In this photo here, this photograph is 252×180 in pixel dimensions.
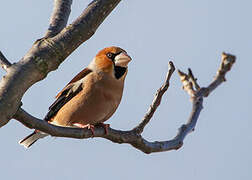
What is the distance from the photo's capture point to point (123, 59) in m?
5.71

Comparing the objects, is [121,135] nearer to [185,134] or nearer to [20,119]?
[185,134]

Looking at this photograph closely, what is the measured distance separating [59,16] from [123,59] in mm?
2564

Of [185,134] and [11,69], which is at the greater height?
[11,69]

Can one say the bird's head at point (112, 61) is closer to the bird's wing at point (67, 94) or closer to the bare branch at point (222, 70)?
the bird's wing at point (67, 94)

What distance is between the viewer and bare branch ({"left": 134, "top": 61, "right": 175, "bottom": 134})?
3.09m

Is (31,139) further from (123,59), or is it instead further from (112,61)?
(123,59)

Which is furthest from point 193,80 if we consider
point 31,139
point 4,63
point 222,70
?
point 31,139

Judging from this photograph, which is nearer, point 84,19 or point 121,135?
point 84,19

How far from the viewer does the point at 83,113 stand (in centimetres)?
530

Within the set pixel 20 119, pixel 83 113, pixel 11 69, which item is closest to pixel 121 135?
pixel 20 119

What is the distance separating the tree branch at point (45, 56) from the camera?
2.34 metres

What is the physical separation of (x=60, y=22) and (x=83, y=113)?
229 cm

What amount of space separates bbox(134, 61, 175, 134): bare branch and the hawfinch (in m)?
1.55

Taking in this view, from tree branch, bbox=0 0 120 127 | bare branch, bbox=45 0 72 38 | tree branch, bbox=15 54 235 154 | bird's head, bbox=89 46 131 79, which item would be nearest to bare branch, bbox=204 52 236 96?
tree branch, bbox=15 54 235 154
